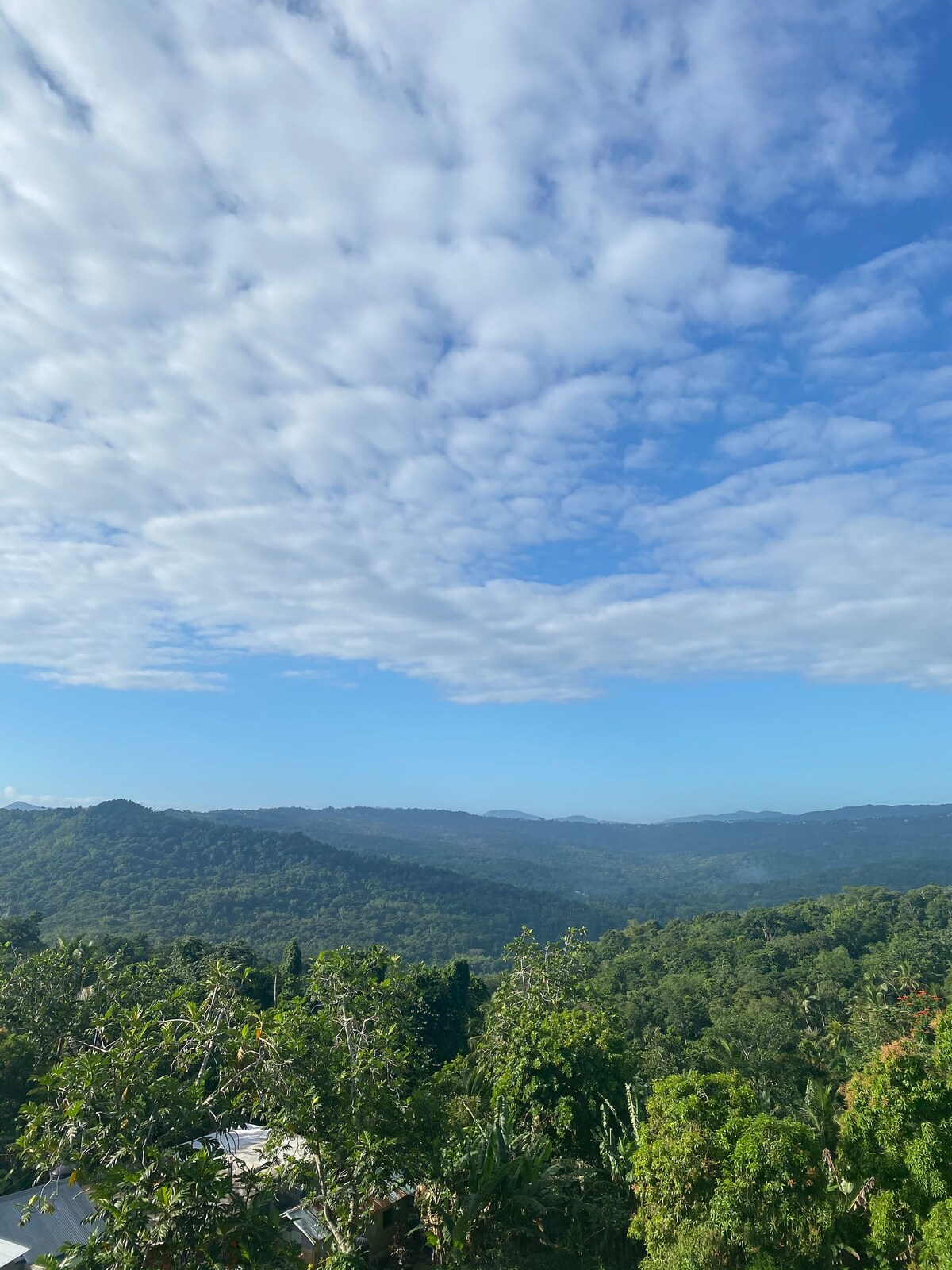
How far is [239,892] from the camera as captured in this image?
150 meters

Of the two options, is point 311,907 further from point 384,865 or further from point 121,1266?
point 121,1266

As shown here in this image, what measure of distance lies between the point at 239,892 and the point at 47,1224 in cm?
14479

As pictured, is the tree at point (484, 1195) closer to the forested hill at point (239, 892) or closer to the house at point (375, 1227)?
the house at point (375, 1227)

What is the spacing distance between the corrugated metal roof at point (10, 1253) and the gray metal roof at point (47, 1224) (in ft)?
1.36

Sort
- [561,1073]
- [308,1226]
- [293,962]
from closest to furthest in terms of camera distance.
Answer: [308,1226] → [561,1073] → [293,962]

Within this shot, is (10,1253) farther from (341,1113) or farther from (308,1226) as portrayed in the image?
(341,1113)

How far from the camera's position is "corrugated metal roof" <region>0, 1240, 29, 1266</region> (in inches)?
625

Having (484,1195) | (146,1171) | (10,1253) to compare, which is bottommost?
(10,1253)

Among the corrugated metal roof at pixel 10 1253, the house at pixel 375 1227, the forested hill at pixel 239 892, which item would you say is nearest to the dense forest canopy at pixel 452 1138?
the house at pixel 375 1227

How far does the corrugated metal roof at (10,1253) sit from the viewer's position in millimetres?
15875

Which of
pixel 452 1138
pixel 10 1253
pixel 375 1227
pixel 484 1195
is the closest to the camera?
pixel 484 1195

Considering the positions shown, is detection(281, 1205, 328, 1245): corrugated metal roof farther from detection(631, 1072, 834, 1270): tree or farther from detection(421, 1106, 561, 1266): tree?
detection(631, 1072, 834, 1270): tree

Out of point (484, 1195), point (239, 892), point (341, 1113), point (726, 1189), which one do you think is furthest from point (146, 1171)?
point (239, 892)

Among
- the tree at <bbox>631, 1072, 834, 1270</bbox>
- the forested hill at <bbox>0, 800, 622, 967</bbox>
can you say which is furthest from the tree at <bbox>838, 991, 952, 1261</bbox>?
the forested hill at <bbox>0, 800, 622, 967</bbox>
